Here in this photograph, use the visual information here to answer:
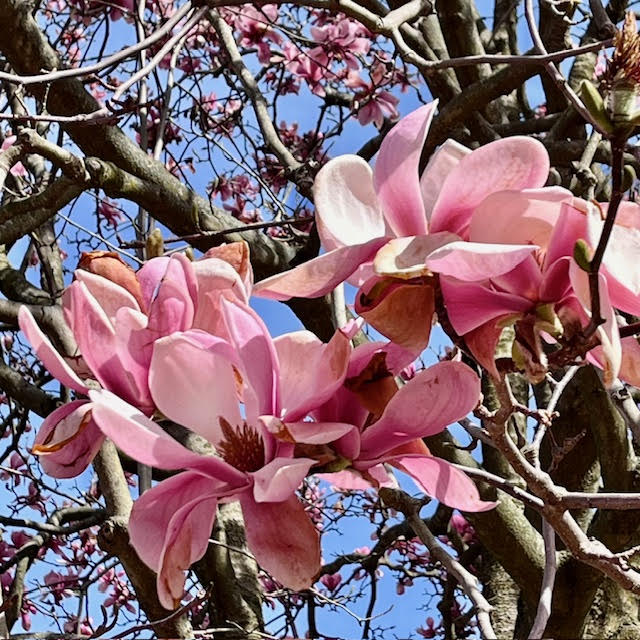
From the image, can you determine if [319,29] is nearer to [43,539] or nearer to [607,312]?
[43,539]

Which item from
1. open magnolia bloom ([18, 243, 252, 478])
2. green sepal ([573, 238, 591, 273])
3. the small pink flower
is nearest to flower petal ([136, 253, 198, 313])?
open magnolia bloom ([18, 243, 252, 478])

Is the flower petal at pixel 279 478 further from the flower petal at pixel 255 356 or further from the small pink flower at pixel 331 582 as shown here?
the small pink flower at pixel 331 582

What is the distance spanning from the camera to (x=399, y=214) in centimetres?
51

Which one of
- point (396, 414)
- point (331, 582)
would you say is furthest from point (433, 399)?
point (331, 582)

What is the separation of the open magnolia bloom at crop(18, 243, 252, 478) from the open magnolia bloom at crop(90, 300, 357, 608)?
0.03 metres

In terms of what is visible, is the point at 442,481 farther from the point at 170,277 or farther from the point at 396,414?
the point at 170,277

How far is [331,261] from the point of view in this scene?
49cm

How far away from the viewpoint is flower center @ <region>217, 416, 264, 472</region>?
1.57 ft

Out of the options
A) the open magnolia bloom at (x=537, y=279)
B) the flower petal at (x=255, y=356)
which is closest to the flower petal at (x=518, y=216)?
the open magnolia bloom at (x=537, y=279)

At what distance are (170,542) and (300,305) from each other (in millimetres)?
1334

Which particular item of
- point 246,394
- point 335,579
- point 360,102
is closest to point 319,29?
point 360,102

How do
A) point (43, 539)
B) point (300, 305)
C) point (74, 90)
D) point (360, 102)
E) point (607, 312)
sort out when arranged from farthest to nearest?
point (360, 102) < point (43, 539) < point (300, 305) < point (74, 90) < point (607, 312)

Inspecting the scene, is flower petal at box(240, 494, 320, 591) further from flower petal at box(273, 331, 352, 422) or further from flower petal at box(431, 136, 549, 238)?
flower petal at box(431, 136, 549, 238)

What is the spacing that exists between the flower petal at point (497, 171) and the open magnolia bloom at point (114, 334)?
15 cm
